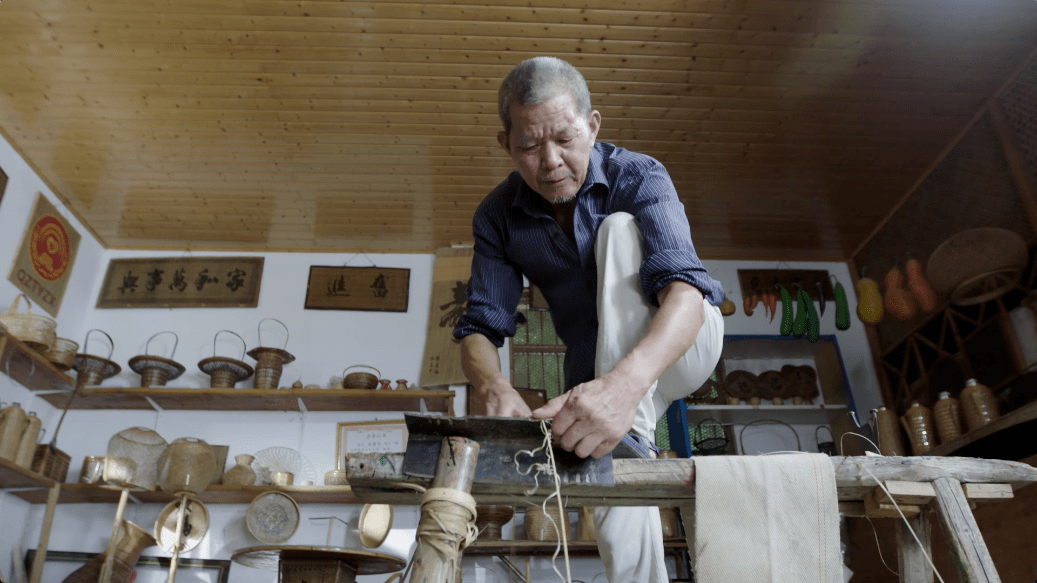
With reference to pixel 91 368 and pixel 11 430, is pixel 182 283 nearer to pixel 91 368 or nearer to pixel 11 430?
pixel 91 368

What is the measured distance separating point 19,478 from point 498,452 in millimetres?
3645

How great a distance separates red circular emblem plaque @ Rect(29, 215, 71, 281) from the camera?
13.7 feet

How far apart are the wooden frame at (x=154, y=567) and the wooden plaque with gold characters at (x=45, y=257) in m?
1.45

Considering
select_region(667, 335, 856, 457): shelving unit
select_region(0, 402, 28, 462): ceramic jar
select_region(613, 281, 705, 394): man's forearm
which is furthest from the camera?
select_region(667, 335, 856, 457): shelving unit

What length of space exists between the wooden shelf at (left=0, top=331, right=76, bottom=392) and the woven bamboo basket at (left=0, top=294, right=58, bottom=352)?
0.21ft

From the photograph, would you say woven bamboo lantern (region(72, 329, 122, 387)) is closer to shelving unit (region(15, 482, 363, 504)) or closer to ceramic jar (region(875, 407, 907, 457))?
shelving unit (region(15, 482, 363, 504))

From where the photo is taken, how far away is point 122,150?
4.13 metres

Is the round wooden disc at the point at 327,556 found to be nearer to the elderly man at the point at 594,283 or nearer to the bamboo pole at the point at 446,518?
the elderly man at the point at 594,283

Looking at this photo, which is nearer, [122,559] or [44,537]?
[122,559]

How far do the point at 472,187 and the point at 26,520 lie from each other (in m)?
3.24

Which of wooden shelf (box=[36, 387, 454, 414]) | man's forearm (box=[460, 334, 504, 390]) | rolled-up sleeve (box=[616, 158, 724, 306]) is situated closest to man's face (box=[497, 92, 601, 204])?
rolled-up sleeve (box=[616, 158, 724, 306])

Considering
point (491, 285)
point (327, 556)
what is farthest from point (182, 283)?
point (491, 285)

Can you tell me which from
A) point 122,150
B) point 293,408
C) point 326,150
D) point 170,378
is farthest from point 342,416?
point 122,150

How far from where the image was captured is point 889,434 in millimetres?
3938
